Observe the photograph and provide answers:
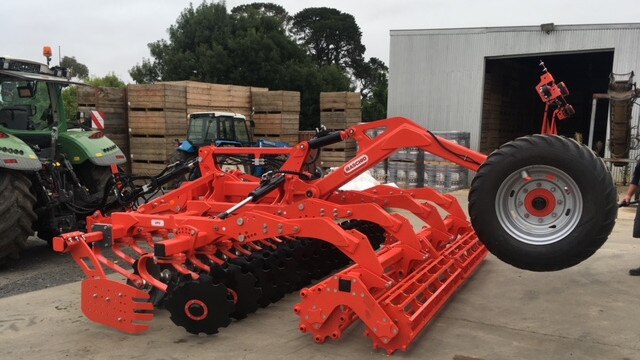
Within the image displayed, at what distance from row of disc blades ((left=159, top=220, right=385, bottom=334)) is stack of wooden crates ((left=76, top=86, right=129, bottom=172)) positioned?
8.83 meters

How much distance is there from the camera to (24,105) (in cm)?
652

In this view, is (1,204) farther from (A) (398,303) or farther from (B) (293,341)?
(A) (398,303)

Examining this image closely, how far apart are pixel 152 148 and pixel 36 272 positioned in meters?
6.84

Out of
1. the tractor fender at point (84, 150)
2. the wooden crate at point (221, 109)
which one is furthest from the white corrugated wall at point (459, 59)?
the tractor fender at point (84, 150)

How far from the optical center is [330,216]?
158 inches

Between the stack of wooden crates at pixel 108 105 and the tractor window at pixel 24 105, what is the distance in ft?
18.8

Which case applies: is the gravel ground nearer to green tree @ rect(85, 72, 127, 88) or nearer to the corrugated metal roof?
the corrugated metal roof

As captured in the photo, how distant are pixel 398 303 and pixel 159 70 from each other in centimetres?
2960

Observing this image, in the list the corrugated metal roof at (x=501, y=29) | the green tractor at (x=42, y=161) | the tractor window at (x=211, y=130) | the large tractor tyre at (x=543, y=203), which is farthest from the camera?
the corrugated metal roof at (x=501, y=29)

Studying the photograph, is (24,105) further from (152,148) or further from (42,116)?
(152,148)

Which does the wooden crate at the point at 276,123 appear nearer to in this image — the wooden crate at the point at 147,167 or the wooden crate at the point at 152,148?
the wooden crate at the point at 152,148

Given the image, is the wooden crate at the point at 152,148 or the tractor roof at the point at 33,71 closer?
the tractor roof at the point at 33,71

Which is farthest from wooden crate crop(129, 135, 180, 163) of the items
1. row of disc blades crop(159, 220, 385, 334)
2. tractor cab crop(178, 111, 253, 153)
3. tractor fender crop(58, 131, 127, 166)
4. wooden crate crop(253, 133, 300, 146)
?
row of disc blades crop(159, 220, 385, 334)

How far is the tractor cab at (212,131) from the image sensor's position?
36.6 feet
